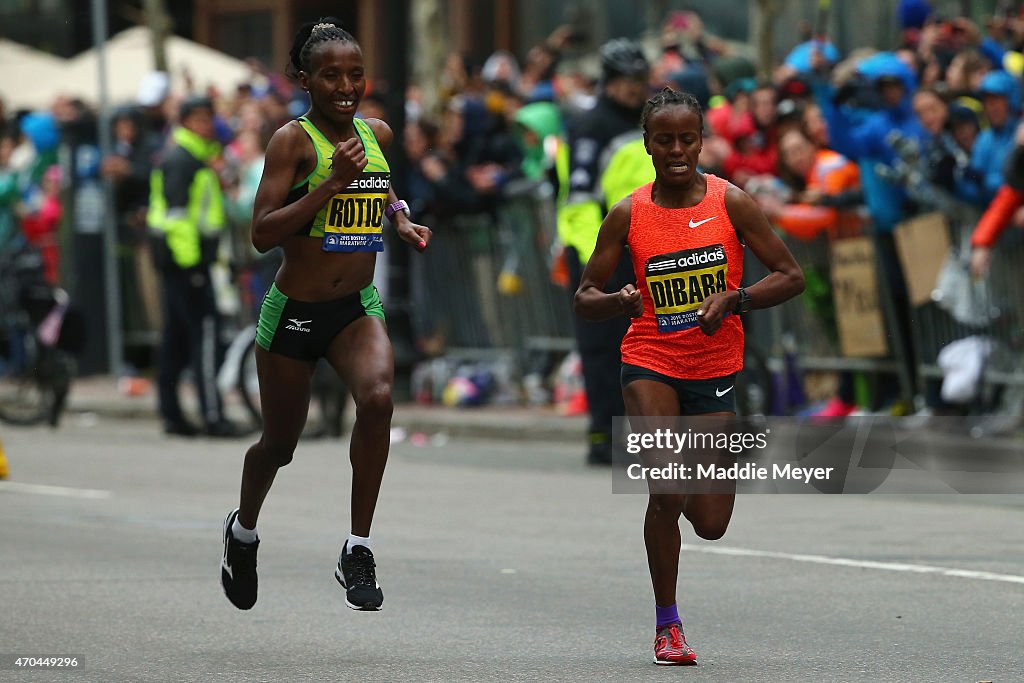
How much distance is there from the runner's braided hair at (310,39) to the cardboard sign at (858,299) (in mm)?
7161

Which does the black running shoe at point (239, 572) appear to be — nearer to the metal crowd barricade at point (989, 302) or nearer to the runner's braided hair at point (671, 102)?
the runner's braided hair at point (671, 102)

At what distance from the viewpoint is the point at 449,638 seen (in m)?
7.50

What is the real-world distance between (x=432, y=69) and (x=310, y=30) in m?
18.0

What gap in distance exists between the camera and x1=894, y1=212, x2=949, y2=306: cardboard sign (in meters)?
13.5

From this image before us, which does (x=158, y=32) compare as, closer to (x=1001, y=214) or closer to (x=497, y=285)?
(x=497, y=285)

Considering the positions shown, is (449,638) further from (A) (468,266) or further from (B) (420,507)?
(A) (468,266)

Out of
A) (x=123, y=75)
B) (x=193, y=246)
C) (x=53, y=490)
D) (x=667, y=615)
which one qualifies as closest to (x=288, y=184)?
(x=667, y=615)

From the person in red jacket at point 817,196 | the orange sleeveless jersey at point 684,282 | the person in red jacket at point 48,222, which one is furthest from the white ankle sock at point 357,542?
the person in red jacket at point 48,222

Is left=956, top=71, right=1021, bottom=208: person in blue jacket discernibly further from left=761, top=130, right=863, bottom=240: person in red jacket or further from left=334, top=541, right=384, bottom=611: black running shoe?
left=334, top=541, right=384, bottom=611: black running shoe

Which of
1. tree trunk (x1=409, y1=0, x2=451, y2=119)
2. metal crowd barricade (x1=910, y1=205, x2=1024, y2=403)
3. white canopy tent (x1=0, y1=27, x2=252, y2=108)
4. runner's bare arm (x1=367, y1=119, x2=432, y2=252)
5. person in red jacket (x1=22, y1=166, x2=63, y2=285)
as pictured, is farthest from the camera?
white canopy tent (x1=0, y1=27, x2=252, y2=108)

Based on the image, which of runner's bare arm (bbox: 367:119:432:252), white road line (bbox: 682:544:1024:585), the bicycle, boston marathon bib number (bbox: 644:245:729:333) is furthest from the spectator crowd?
boston marathon bib number (bbox: 644:245:729:333)

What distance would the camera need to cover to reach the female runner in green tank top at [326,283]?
7.18 m

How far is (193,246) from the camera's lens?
15867 mm

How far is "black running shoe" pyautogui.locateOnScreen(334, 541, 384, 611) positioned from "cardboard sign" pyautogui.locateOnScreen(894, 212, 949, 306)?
715 centimetres
